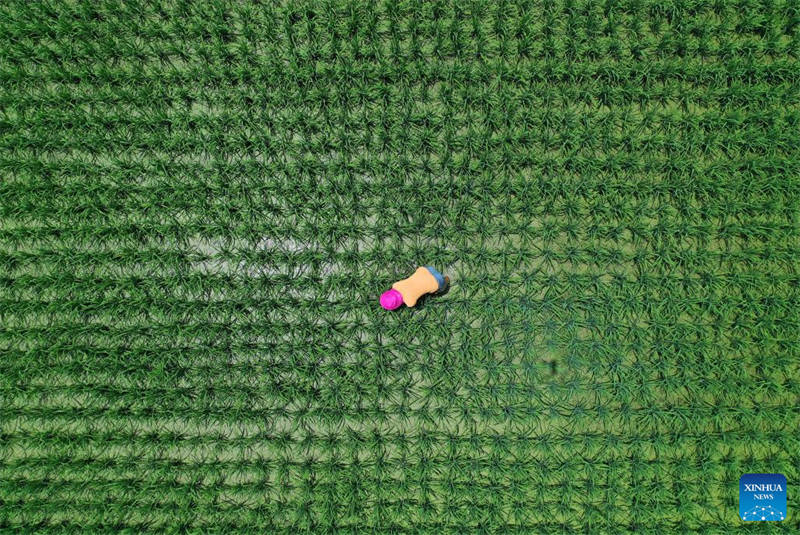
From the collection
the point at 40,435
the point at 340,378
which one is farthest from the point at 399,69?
the point at 40,435

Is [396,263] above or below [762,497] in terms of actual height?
above

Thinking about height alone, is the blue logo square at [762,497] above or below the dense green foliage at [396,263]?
below

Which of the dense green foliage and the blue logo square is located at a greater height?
the dense green foliage
